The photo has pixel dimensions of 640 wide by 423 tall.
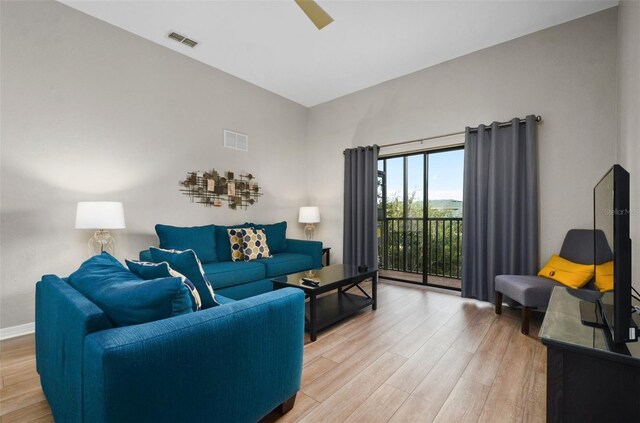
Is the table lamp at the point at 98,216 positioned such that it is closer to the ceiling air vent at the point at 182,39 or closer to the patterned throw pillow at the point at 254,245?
the patterned throw pillow at the point at 254,245

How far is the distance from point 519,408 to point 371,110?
3935 millimetres

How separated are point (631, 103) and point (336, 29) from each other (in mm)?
2561

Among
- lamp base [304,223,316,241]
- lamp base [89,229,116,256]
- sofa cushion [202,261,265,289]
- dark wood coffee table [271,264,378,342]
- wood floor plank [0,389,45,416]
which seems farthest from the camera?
lamp base [304,223,316,241]

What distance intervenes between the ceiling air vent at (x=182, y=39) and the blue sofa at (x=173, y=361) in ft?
9.50

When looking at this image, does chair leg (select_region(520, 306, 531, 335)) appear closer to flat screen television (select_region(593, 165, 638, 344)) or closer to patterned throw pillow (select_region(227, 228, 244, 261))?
flat screen television (select_region(593, 165, 638, 344))

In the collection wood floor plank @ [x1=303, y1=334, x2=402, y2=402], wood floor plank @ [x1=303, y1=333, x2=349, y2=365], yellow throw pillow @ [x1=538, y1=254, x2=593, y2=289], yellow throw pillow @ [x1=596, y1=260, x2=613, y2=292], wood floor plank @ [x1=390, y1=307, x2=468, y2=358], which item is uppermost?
yellow throw pillow @ [x1=596, y1=260, x2=613, y2=292]

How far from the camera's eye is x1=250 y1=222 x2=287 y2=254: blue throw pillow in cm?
404

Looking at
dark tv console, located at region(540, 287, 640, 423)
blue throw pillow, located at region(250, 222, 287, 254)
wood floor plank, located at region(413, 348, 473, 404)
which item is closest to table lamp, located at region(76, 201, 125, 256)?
blue throw pillow, located at region(250, 222, 287, 254)

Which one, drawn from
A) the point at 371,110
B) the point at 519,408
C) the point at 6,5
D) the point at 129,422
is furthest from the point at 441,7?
the point at 6,5

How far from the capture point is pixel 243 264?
326 cm

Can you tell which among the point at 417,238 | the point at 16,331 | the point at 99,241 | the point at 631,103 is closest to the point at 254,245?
the point at 99,241

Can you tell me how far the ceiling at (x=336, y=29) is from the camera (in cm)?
278

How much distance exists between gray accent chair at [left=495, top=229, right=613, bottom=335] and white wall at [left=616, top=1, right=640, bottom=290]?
2.20 feet

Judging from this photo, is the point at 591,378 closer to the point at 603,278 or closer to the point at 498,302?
the point at 603,278
